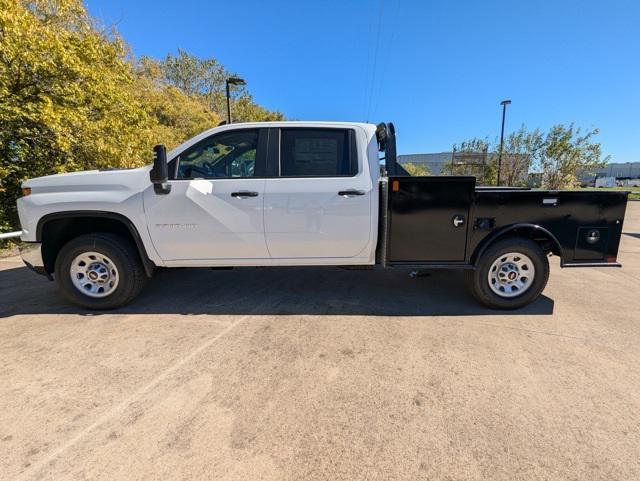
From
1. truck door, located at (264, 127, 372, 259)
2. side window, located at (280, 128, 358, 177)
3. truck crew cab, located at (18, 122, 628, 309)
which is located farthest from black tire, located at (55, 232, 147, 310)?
side window, located at (280, 128, 358, 177)

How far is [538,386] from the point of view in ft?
7.89

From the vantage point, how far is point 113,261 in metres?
3.57

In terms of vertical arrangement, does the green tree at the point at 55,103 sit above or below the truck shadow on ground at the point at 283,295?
above

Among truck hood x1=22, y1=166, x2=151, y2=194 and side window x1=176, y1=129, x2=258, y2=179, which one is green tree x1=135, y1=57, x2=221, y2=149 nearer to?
truck hood x1=22, y1=166, x2=151, y2=194

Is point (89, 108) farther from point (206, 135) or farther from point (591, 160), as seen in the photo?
point (591, 160)

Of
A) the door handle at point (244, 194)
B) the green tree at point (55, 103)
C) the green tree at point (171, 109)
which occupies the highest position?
the green tree at point (171, 109)

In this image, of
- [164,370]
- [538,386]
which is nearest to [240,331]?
[164,370]

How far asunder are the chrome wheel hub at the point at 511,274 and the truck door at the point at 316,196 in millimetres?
1561

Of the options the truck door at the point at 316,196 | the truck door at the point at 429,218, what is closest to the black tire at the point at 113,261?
the truck door at the point at 316,196

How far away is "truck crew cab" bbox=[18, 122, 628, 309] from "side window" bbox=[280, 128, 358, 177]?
0.01 meters

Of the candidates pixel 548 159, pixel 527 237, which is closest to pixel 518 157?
pixel 548 159

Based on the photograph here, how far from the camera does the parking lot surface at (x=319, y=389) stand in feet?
5.79

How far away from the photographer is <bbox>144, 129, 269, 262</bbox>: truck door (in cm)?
339

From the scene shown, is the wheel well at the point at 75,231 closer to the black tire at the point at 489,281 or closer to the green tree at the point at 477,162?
the black tire at the point at 489,281
